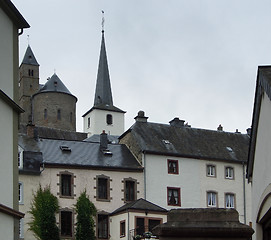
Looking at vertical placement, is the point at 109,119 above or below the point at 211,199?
above

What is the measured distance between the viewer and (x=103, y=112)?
106 meters

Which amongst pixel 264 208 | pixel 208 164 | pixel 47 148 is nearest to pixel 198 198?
pixel 208 164

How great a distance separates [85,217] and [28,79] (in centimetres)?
6727

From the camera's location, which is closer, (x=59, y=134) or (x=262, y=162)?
(x=262, y=162)

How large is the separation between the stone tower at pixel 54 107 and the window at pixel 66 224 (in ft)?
185

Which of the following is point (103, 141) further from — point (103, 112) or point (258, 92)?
point (103, 112)

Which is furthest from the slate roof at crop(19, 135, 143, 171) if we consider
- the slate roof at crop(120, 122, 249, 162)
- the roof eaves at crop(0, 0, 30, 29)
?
the roof eaves at crop(0, 0, 30, 29)

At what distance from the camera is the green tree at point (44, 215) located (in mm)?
47125

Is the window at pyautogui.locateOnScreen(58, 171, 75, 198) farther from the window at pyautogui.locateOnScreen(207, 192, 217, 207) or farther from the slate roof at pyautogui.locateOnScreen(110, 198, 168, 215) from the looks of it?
the window at pyautogui.locateOnScreen(207, 192, 217, 207)

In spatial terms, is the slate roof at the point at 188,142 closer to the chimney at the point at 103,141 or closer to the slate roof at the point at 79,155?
the slate roof at the point at 79,155

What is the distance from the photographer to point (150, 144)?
53844 millimetres

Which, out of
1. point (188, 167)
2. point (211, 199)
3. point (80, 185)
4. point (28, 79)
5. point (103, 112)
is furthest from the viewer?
point (28, 79)

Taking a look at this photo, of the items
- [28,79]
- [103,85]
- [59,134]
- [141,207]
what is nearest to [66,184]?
[141,207]

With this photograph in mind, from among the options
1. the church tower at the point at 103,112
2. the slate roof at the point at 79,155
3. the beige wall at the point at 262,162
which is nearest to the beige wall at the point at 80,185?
the slate roof at the point at 79,155
